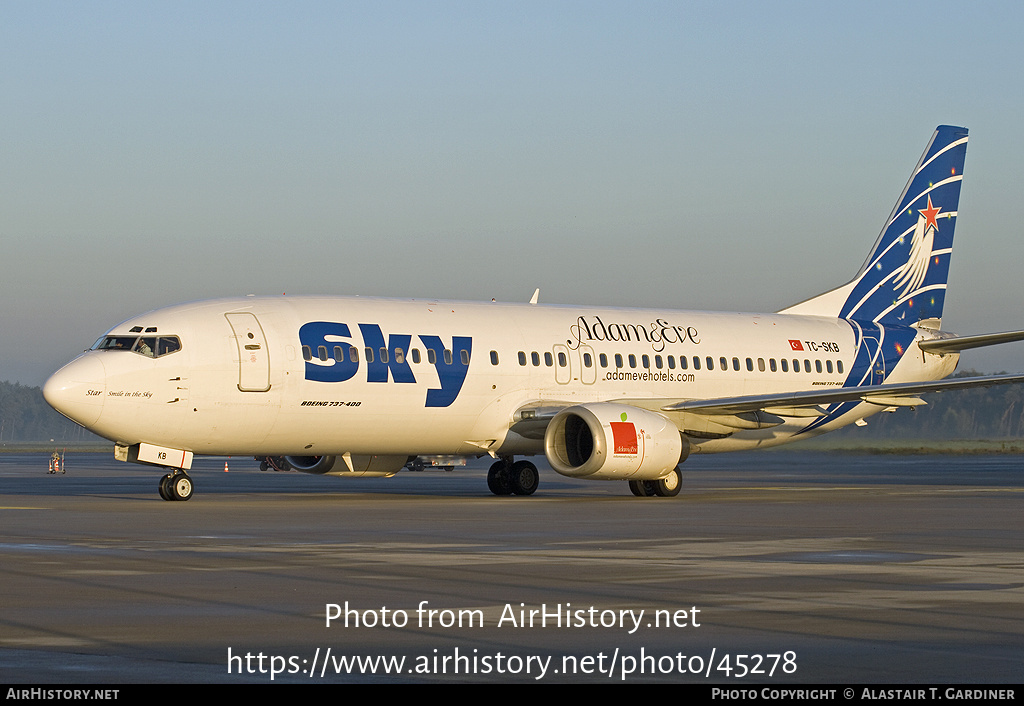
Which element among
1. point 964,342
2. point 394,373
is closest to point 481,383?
point 394,373

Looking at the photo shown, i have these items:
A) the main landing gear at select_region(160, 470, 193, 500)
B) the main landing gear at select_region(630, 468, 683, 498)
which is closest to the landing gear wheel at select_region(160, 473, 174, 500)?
the main landing gear at select_region(160, 470, 193, 500)

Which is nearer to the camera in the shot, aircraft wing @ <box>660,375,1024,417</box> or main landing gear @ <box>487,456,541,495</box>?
aircraft wing @ <box>660,375,1024,417</box>

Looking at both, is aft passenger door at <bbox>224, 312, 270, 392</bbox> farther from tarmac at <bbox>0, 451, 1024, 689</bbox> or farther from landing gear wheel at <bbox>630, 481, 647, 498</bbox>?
landing gear wheel at <bbox>630, 481, 647, 498</bbox>

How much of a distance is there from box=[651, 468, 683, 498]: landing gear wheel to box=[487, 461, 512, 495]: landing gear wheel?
12.2ft

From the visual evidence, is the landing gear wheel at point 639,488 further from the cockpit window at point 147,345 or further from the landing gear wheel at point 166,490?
the cockpit window at point 147,345

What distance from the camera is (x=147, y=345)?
28.4 m

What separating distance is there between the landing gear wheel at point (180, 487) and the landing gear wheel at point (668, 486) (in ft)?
33.4

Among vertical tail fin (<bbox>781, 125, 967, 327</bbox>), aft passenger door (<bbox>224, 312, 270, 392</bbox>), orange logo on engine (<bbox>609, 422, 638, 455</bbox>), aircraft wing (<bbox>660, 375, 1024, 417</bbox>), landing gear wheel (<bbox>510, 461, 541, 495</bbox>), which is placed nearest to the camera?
aft passenger door (<bbox>224, 312, 270, 392</bbox>)

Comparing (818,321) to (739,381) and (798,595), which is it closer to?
(739,381)

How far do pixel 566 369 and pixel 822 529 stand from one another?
509 inches

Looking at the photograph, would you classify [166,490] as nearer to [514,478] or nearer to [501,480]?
[501,480]

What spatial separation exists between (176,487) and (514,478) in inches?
340

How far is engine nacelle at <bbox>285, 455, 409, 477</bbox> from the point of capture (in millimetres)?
32719

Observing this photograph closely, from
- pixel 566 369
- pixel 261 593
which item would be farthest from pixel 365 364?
pixel 261 593
